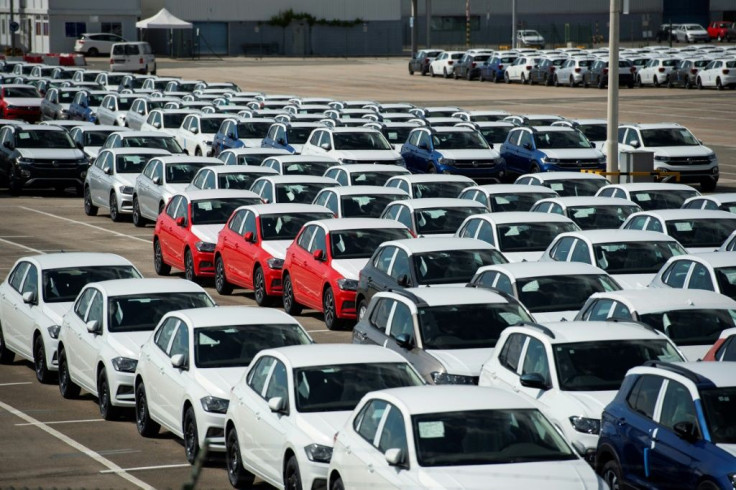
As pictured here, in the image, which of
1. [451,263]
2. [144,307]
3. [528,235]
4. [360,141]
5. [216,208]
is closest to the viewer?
[144,307]

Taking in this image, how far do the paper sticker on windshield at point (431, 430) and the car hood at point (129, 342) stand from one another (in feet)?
19.3

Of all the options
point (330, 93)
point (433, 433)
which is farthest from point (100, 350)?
point (330, 93)

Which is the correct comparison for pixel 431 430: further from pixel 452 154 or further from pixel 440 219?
pixel 452 154

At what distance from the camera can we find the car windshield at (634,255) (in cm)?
1998

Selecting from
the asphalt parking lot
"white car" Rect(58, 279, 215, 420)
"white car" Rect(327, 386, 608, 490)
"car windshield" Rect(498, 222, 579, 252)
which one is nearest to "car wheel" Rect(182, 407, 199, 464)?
the asphalt parking lot

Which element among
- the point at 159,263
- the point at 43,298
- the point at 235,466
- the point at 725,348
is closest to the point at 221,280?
the point at 159,263

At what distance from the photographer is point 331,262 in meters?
21.8

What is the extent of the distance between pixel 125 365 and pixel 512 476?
21.9 ft

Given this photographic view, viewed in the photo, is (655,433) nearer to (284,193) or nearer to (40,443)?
(40,443)

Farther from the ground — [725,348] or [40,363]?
[725,348]

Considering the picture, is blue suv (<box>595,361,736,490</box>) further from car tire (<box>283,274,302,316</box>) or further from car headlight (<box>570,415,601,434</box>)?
car tire (<box>283,274,302,316</box>)

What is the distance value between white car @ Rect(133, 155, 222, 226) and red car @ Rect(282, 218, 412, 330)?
861cm

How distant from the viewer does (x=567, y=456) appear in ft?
35.9

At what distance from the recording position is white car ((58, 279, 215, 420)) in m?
16.2
